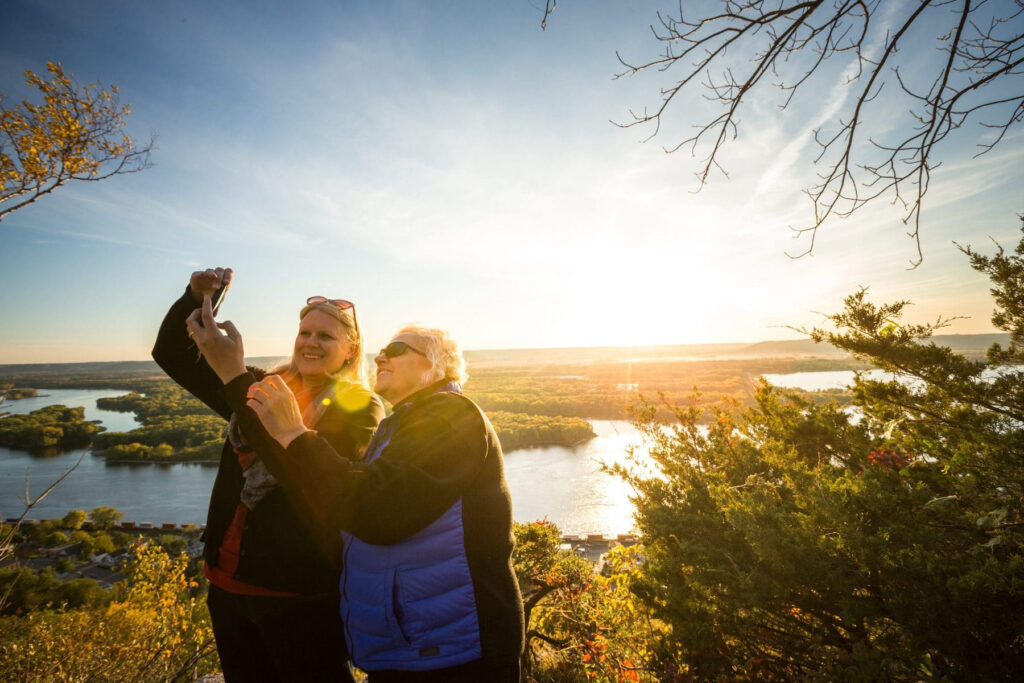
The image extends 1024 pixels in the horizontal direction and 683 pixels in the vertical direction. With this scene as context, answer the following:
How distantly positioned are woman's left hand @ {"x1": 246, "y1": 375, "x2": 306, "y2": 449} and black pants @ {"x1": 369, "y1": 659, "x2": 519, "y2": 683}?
949mm

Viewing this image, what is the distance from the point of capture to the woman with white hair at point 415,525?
131 cm

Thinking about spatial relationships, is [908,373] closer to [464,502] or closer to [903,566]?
[903,566]

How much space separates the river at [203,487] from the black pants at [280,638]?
2143cm

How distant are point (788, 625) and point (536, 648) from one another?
4573 mm

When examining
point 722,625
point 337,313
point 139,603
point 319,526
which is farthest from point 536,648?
point 139,603

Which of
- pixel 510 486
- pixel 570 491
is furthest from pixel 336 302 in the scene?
pixel 570 491

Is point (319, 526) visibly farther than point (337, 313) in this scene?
No

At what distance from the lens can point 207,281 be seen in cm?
195

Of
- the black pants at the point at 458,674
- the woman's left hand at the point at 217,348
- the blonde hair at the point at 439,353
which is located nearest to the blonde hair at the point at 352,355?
the blonde hair at the point at 439,353

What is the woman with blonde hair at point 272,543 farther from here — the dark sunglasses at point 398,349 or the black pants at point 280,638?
the dark sunglasses at point 398,349

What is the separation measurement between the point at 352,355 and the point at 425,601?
137 centimetres

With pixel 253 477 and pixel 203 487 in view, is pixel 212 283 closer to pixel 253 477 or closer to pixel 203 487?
pixel 253 477

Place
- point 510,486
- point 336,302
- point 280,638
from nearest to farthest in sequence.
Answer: point 280,638
point 336,302
point 510,486

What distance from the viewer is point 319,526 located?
177 centimetres
